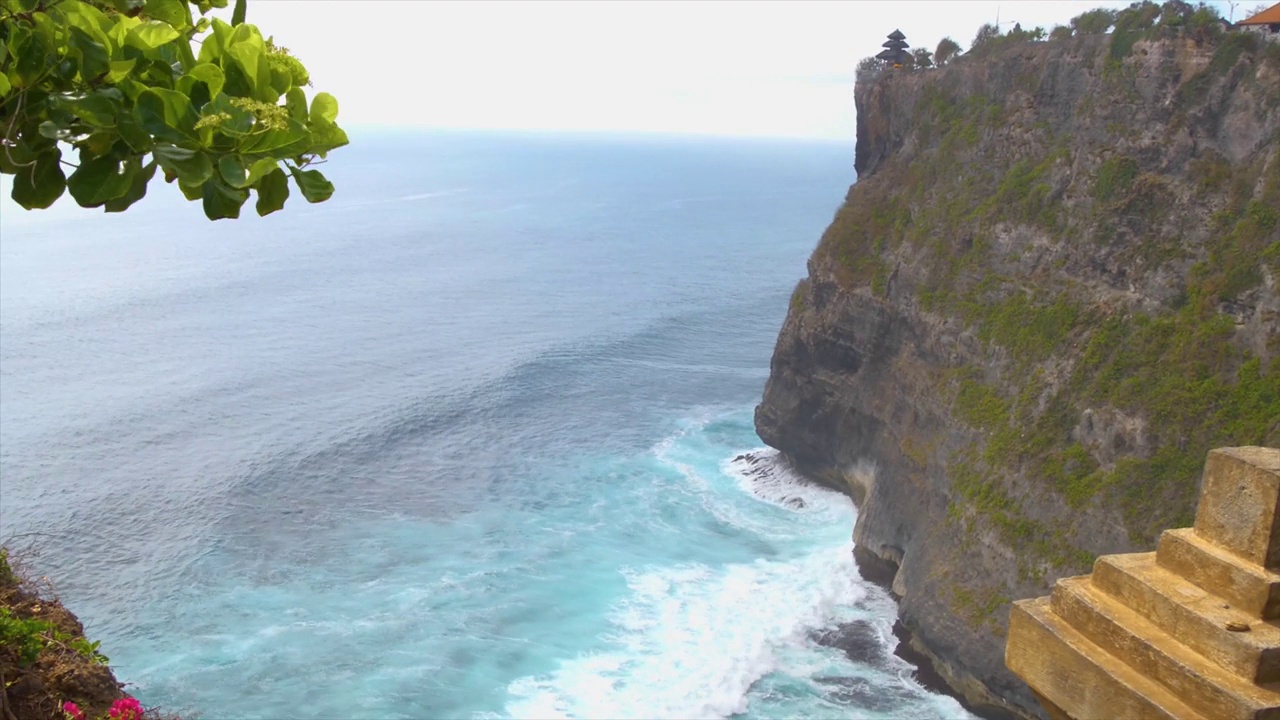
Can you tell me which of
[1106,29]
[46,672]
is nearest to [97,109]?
[46,672]

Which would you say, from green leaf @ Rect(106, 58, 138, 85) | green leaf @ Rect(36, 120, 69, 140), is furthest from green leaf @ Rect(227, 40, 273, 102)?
green leaf @ Rect(36, 120, 69, 140)

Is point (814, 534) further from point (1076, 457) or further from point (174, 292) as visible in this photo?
point (174, 292)

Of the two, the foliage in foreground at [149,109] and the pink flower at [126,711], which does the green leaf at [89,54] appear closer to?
the foliage in foreground at [149,109]

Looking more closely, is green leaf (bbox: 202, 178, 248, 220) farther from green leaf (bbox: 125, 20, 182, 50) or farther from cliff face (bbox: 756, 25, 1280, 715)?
cliff face (bbox: 756, 25, 1280, 715)

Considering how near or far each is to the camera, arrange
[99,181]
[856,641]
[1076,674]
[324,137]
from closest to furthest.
A: [99,181]
[324,137]
[1076,674]
[856,641]

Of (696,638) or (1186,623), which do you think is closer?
(1186,623)

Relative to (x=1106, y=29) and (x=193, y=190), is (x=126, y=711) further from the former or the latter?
(x=1106, y=29)

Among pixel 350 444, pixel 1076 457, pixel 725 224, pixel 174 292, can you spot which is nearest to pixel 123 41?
pixel 1076 457

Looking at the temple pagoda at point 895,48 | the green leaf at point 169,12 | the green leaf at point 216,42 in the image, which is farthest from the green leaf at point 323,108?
the temple pagoda at point 895,48

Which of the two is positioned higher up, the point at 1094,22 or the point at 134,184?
the point at 1094,22
